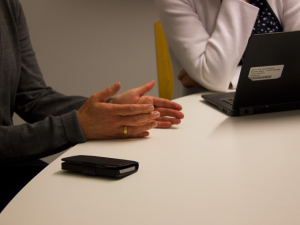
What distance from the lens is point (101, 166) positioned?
44 cm

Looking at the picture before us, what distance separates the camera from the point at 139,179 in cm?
44

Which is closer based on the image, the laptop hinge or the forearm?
the forearm

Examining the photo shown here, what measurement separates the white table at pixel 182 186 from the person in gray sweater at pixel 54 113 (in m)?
0.04

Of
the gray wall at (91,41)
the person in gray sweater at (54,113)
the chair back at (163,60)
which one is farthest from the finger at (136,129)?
the gray wall at (91,41)

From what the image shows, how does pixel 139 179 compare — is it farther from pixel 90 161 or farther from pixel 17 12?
pixel 17 12

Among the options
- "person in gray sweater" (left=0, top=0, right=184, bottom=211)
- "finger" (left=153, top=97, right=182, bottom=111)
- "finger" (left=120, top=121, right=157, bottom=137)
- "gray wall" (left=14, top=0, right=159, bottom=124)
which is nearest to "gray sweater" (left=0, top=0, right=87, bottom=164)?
"person in gray sweater" (left=0, top=0, right=184, bottom=211)

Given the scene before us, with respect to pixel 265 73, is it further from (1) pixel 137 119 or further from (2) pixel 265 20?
(2) pixel 265 20

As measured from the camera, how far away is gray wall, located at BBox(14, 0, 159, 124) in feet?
6.91

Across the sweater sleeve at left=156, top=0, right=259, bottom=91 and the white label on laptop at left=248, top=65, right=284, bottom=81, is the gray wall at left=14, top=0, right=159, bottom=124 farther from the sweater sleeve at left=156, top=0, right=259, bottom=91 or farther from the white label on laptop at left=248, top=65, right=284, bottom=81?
the white label on laptop at left=248, top=65, right=284, bottom=81

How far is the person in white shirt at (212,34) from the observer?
1.04m

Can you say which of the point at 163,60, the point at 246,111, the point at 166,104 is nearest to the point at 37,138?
the point at 166,104

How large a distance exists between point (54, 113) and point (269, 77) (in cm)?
64

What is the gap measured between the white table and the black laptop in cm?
13

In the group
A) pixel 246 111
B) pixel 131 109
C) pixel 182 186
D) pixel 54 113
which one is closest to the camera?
pixel 182 186
